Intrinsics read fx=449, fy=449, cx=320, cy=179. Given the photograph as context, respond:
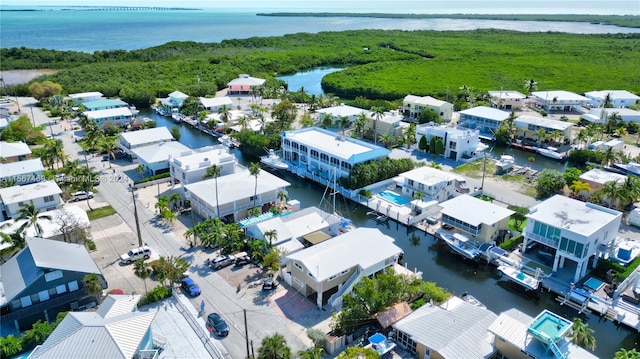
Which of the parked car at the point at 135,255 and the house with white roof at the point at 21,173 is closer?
the parked car at the point at 135,255

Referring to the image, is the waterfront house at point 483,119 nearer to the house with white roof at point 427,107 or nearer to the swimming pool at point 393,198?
the house with white roof at point 427,107

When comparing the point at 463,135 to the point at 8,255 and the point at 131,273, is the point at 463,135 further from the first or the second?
the point at 8,255

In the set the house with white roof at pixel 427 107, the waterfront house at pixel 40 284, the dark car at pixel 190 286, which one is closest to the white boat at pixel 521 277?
the dark car at pixel 190 286

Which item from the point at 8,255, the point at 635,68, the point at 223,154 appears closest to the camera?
the point at 8,255

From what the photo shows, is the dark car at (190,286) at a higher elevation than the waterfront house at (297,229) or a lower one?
lower

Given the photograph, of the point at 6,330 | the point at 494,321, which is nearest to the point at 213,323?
the point at 6,330
